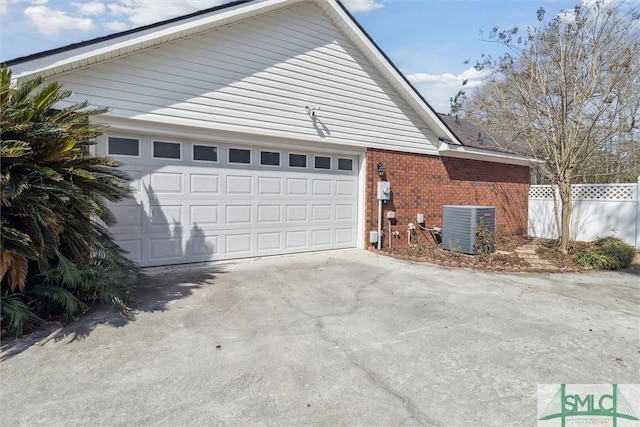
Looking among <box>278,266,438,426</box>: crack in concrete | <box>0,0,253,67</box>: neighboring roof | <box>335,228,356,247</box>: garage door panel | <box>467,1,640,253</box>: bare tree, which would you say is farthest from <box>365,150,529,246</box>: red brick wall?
<box>0,0,253,67</box>: neighboring roof

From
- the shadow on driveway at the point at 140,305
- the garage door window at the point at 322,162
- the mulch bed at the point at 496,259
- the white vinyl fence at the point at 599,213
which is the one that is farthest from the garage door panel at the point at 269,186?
the white vinyl fence at the point at 599,213

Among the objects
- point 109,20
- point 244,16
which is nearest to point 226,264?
point 244,16

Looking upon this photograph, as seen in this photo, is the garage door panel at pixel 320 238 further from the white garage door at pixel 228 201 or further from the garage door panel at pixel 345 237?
the garage door panel at pixel 345 237

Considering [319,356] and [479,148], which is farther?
[479,148]

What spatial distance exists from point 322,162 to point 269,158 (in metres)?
1.43

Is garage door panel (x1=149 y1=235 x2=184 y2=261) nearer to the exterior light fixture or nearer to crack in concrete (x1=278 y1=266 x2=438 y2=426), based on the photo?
crack in concrete (x1=278 y1=266 x2=438 y2=426)

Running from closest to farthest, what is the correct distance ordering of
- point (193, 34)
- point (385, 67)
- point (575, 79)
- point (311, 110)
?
point (193, 34), point (311, 110), point (575, 79), point (385, 67)

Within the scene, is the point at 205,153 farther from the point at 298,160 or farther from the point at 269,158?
the point at 298,160

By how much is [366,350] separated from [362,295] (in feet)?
6.19

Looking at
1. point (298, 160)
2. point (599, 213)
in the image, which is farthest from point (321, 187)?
point (599, 213)

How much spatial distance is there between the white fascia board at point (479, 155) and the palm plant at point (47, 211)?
880 cm

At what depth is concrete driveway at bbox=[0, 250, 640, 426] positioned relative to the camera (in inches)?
104

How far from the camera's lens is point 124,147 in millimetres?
6500

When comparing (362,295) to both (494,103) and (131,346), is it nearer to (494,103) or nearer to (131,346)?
(131,346)
